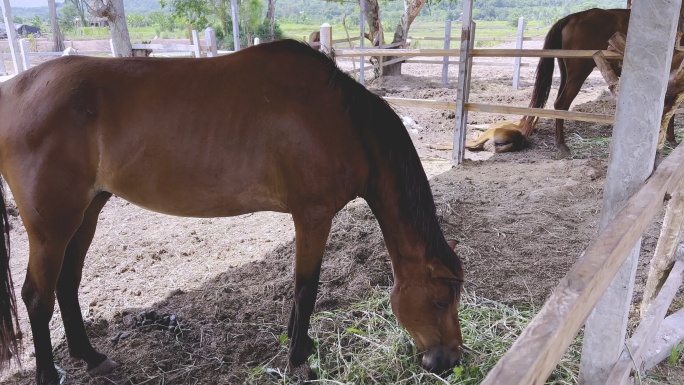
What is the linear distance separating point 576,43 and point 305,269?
17.7 ft

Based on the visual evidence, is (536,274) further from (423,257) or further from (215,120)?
(215,120)

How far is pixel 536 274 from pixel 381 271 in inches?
39.8

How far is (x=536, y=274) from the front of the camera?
3205 mm

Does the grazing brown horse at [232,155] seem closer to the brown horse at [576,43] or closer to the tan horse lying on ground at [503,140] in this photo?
the tan horse lying on ground at [503,140]

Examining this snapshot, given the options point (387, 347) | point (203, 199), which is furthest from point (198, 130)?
point (387, 347)

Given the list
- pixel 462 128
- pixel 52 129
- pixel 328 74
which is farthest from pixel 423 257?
pixel 462 128

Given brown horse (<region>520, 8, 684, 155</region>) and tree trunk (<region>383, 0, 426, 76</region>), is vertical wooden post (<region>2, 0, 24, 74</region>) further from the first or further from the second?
tree trunk (<region>383, 0, 426, 76</region>)

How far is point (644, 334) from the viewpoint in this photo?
6.60 ft

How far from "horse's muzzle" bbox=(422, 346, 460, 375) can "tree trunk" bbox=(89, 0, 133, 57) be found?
5362 mm

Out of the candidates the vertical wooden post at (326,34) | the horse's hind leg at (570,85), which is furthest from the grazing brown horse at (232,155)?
the vertical wooden post at (326,34)

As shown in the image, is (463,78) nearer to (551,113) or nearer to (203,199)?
(551,113)

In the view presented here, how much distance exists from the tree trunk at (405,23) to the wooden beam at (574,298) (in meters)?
11.5

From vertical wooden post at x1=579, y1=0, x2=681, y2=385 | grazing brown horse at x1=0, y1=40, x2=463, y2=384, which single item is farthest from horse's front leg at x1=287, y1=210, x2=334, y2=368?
vertical wooden post at x1=579, y1=0, x2=681, y2=385

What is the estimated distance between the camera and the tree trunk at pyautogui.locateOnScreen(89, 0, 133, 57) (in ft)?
18.5
